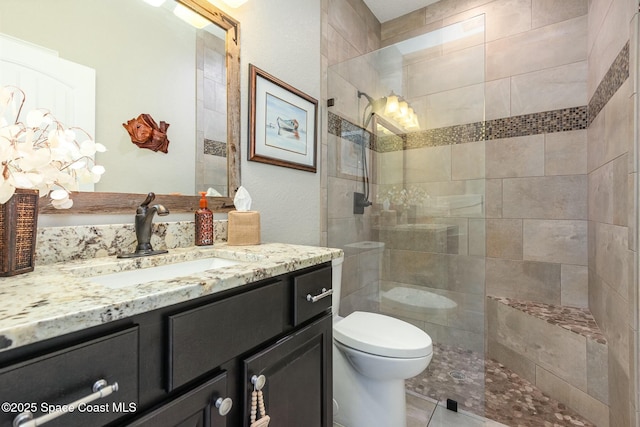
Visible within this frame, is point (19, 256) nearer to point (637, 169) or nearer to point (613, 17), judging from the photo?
point (637, 169)

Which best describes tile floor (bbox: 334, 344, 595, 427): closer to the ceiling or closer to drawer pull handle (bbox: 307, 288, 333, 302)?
drawer pull handle (bbox: 307, 288, 333, 302)

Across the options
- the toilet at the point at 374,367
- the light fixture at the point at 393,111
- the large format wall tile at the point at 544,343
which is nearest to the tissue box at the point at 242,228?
the toilet at the point at 374,367

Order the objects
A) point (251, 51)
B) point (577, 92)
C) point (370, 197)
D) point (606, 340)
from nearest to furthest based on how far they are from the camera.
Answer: point (251, 51) → point (606, 340) → point (577, 92) → point (370, 197)

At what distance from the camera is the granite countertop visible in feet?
1.31

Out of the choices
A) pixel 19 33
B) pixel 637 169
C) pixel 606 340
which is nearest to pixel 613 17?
pixel 637 169

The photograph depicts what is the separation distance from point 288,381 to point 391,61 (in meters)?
2.10

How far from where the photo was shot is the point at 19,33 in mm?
792

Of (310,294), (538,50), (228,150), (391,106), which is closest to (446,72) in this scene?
(391,106)

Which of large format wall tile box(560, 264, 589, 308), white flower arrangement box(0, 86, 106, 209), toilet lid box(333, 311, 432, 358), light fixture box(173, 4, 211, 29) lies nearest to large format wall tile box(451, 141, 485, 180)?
large format wall tile box(560, 264, 589, 308)

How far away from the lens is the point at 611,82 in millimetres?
1502

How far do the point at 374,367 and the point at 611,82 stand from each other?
188 cm

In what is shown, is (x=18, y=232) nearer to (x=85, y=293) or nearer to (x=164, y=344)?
(x=85, y=293)

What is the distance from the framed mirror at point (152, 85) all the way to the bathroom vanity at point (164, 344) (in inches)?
11.4

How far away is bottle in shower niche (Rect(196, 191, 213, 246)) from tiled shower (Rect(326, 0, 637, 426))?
991mm
